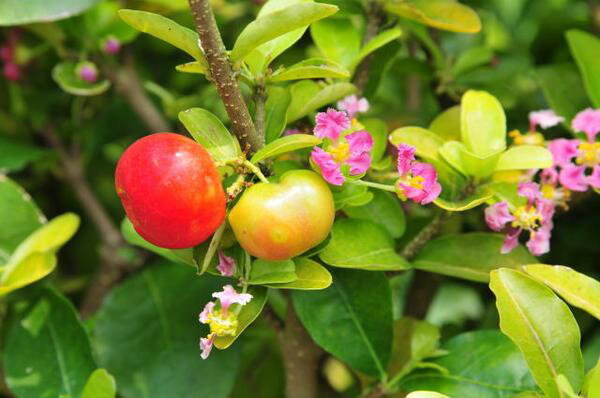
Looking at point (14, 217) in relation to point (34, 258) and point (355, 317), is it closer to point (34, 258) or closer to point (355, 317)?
point (34, 258)

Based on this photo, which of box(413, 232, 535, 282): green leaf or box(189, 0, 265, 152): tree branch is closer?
box(189, 0, 265, 152): tree branch

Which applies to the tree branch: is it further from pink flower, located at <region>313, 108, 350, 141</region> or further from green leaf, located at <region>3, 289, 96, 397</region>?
green leaf, located at <region>3, 289, 96, 397</region>

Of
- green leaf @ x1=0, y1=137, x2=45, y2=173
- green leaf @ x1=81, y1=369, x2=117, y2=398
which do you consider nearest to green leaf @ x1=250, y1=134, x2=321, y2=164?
green leaf @ x1=81, y1=369, x2=117, y2=398

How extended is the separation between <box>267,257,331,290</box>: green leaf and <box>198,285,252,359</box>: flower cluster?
4 centimetres

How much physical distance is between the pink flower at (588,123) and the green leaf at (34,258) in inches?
22.2

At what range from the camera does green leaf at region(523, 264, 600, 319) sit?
657 millimetres

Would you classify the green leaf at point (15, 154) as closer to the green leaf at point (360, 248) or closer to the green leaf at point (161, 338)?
the green leaf at point (161, 338)

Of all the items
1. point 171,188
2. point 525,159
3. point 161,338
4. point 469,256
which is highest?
point 171,188

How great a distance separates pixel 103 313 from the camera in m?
1.03

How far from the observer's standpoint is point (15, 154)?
1124mm

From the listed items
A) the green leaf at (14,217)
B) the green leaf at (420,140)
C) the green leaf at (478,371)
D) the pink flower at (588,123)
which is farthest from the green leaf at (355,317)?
the green leaf at (14,217)

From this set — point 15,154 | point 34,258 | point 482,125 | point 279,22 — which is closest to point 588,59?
point 482,125

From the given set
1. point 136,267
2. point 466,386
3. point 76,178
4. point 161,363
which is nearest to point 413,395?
point 466,386

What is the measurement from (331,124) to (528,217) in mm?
205
